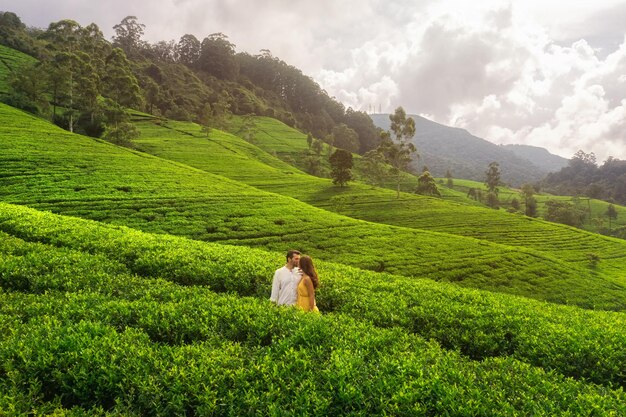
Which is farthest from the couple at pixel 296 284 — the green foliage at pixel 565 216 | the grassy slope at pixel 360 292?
the green foliage at pixel 565 216

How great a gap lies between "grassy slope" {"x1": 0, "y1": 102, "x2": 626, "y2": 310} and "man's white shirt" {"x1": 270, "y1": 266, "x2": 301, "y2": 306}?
20407 millimetres

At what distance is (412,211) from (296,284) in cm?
5844

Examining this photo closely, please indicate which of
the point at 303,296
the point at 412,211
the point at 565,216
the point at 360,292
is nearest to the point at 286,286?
the point at 303,296

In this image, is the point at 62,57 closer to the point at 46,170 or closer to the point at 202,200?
the point at 46,170

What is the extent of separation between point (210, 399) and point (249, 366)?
1127mm

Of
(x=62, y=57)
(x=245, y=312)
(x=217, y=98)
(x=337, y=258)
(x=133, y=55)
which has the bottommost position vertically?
(x=337, y=258)

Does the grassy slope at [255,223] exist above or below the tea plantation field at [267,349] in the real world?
below

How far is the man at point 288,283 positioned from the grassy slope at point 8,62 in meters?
91.3

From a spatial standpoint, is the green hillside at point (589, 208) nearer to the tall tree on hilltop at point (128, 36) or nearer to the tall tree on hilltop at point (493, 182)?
the tall tree on hilltop at point (493, 182)

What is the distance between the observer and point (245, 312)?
10.3m

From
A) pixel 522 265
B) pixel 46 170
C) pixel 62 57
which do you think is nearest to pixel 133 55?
pixel 62 57

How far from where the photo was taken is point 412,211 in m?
67.8

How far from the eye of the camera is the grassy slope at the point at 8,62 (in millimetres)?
83887

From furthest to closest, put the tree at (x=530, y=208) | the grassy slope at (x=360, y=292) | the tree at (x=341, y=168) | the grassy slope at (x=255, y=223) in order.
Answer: the tree at (x=530, y=208) < the tree at (x=341, y=168) < the grassy slope at (x=255, y=223) < the grassy slope at (x=360, y=292)
